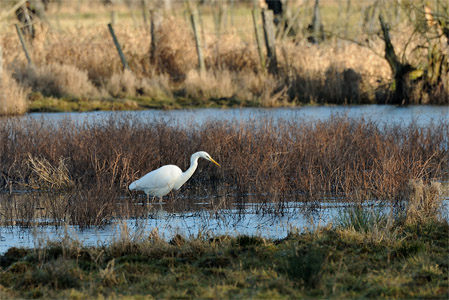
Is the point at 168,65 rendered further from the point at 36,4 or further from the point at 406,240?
the point at 406,240

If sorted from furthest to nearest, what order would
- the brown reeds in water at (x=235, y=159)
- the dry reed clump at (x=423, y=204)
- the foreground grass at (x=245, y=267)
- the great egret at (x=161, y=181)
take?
the brown reeds in water at (x=235, y=159) < the great egret at (x=161, y=181) < the dry reed clump at (x=423, y=204) < the foreground grass at (x=245, y=267)

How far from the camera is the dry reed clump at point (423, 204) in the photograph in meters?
7.69

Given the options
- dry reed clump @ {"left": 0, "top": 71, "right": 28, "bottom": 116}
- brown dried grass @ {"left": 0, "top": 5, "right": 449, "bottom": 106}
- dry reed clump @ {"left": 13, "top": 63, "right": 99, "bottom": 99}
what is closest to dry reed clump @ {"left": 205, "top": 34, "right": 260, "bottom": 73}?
brown dried grass @ {"left": 0, "top": 5, "right": 449, "bottom": 106}

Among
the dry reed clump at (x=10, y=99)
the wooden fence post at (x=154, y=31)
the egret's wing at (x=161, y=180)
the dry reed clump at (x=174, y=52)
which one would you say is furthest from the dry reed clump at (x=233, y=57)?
the egret's wing at (x=161, y=180)

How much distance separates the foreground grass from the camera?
5609 mm

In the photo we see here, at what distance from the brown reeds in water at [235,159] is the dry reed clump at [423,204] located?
1079 mm

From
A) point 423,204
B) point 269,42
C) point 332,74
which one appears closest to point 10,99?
point 269,42

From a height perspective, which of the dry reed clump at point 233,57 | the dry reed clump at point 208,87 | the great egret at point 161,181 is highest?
the great egret at point 161,181

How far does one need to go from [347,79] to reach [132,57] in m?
7.41

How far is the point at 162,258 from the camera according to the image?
6.58 meters

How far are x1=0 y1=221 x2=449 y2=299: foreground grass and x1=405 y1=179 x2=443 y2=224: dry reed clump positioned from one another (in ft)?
A: 0.69

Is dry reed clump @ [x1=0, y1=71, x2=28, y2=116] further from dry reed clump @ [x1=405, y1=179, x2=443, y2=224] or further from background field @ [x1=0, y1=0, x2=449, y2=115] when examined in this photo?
dry reed clump @ [x1=405, y1=179, x2=443, y2=224]

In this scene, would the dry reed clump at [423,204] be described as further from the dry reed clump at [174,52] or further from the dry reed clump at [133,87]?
the dry reed clump at [174,52]

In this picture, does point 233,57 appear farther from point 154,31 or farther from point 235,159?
point 235,159
